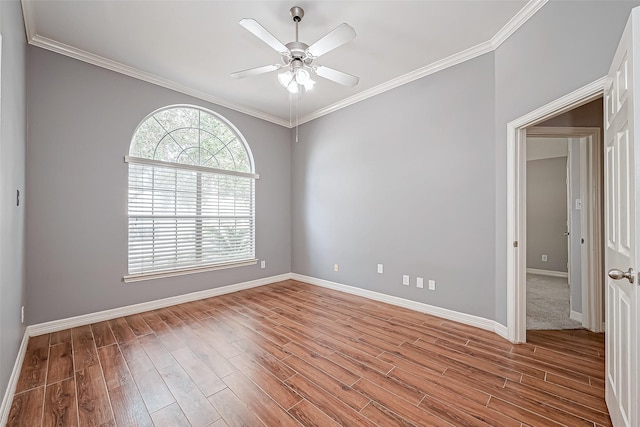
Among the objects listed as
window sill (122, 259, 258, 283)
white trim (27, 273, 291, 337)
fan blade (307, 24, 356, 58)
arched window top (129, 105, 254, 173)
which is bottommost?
white trim (27, 273, 291, 337)

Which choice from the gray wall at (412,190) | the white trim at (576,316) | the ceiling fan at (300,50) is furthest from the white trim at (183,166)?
the white trim at (576,316)

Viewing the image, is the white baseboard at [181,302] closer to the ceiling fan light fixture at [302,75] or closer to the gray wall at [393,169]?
the gray wall at [393,169]

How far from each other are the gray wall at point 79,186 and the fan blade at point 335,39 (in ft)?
8.19

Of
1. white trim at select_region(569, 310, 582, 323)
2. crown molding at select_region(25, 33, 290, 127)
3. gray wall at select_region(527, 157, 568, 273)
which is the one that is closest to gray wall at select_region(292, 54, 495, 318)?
white trim at select_region(569, 310, 582, 323)

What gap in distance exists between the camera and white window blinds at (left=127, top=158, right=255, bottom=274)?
333cm

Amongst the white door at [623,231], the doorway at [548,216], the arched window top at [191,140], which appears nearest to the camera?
the white door at [623,231]

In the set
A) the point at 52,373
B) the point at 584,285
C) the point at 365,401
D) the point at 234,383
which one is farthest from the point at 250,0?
the point at 584,285

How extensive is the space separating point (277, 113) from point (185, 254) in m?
2.74

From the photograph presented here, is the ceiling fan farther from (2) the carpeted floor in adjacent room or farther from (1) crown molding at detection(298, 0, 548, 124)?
(2) the carpeted floor in adjacent room

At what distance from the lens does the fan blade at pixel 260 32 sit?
1.92 metres

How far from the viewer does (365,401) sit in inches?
66.1

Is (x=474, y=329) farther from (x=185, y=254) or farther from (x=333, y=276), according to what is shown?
(x=185, y=254)

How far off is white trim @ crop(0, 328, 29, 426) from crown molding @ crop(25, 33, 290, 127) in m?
2.82

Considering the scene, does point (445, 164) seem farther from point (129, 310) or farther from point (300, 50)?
point (129, 310)
